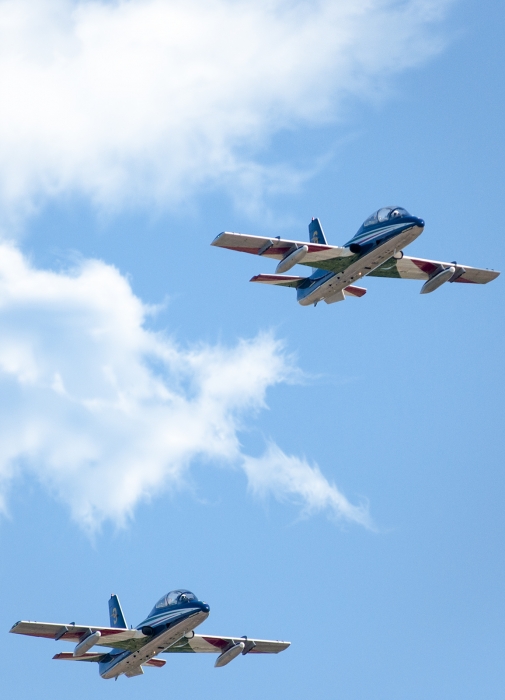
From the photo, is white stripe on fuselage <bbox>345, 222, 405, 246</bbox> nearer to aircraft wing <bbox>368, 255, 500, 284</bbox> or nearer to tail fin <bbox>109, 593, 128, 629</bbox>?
aircraft wing <bbox>368, 255, 500, 284</bbox>

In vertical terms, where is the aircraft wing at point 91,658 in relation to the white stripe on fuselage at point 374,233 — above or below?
below

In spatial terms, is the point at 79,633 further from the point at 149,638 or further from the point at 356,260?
the point at 356,260

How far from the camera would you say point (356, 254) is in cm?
7994

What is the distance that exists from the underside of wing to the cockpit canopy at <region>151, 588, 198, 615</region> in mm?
22545

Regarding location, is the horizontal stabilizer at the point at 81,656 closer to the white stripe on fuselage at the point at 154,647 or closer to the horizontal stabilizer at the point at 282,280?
the white stripe on fuselage at the point at 154,647

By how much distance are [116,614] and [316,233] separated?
31.7 meters

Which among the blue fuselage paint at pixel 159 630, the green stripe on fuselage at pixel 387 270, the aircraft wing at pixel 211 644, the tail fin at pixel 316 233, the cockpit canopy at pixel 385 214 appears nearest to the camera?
the blue fuselage paint at pixel 159 630

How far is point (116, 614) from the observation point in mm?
87125

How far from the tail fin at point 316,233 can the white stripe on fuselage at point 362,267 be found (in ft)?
22.0

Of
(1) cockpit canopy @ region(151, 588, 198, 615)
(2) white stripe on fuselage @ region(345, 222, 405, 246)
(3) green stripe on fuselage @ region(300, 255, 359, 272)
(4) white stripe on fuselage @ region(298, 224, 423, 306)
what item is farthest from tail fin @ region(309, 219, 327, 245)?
(1) cockpit canopy @ region(151, 588, 198, 615)

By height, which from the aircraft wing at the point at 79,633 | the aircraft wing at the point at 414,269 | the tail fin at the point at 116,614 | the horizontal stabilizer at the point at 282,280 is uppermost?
the horizontal stabilizer at the point at 282,280

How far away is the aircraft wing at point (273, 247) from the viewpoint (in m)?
77.1

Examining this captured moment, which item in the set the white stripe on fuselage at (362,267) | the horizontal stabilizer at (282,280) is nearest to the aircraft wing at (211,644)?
the white stripe on fuselage at (362,267)

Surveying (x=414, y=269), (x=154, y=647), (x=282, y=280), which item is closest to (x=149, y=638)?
(x=154, y=647)
